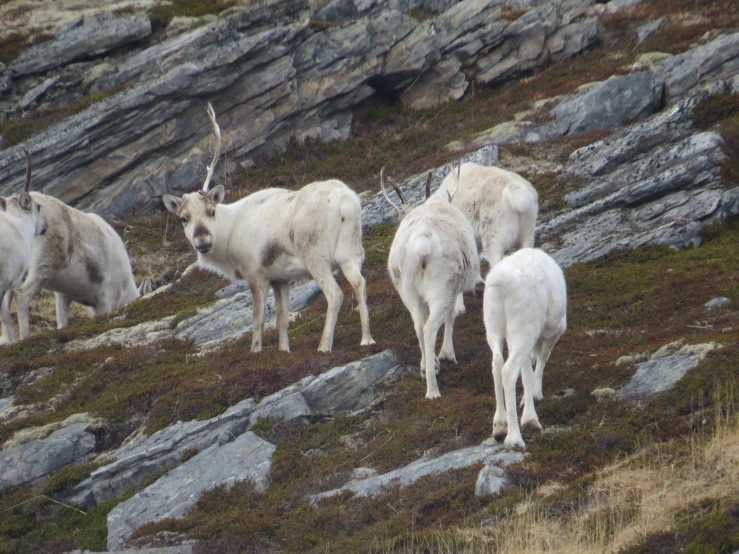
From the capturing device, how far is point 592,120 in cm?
2586

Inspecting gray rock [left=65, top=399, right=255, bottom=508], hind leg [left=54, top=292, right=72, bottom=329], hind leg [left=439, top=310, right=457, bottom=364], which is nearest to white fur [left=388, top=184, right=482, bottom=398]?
hind leg [left=439, top=310, right=457, bottom=364]

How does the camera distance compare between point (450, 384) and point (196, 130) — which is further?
point (196, 130)

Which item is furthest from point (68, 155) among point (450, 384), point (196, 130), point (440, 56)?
point (450, 384)

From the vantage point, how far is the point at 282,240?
1323cm

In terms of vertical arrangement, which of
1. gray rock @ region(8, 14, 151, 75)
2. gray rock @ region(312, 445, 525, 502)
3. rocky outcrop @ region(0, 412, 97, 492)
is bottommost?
rocky outcrop @ region(0, 412, 97, 492)

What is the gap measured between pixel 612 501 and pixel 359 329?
7637 millimetres

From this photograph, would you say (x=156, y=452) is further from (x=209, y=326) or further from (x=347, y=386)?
(x=209, y=326)

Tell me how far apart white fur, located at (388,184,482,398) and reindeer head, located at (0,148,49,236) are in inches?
329

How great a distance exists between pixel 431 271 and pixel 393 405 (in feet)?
5.50

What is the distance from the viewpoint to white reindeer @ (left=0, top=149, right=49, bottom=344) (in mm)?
15164

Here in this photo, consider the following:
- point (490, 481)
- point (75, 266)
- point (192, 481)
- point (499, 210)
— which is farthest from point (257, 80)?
point (490, 481)

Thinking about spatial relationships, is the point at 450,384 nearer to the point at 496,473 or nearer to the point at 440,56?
the point at 496,473

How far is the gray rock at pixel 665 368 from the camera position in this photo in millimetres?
9375

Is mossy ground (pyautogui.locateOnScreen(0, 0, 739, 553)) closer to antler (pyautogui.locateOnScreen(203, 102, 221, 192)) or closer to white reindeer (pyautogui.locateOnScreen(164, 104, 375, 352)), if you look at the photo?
white reindeer (pyautogui.locateOnScreen(164, 104, 375, 352))
